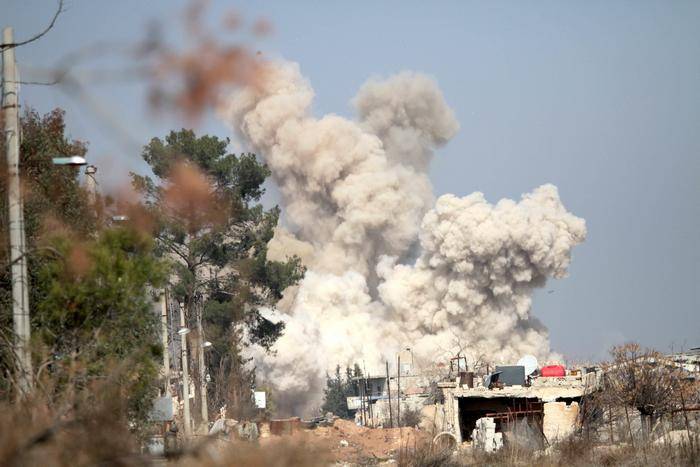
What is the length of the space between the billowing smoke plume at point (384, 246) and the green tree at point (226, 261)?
1688 centimetres

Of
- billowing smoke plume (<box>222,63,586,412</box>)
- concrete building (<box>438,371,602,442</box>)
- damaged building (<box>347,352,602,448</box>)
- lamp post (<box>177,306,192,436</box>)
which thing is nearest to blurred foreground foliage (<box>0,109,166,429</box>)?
lamp post (<box>177,306,192,436</box>)

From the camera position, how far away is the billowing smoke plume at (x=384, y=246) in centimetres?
6209

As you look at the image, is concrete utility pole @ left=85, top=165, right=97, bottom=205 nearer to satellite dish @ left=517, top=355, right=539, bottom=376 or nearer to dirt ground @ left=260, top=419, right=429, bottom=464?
dirt ground @ left=260, top=419, right=429, bottom=464

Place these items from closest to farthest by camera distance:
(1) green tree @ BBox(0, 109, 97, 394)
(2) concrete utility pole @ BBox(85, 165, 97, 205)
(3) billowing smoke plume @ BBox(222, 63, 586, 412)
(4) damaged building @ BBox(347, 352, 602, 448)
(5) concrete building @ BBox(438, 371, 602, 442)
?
(1) green tree @ BBox(0, 109, 97, 394) < (2) concrete utility pole @ BBox(85, 165, 97, 205) < (4) damaged building @ BBox(347, 352, 602, 448) < (5) concrete building @ BBox(438, 371, 602, 442) < (3) billowing smoke plume @ BBox(222, 63, 586, 412)

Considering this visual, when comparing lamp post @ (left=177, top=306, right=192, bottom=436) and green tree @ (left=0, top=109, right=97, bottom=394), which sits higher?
green tree @ (left=0, top=109, right=97, bottom=394)

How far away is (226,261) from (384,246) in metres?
27.0

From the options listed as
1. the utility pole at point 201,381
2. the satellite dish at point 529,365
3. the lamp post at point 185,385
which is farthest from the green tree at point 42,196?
the satellite dish at point 529,365

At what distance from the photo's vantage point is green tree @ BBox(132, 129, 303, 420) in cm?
4112

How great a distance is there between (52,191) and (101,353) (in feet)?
19.7

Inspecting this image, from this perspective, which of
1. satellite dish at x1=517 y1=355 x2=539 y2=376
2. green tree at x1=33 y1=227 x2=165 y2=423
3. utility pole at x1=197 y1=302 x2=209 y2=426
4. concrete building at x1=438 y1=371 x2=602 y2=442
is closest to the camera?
green tree at x1=33 y1=227 x2=165 y2=423

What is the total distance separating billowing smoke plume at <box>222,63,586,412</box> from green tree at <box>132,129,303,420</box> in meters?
16.9

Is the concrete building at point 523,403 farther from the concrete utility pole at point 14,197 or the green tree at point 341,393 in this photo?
the green tree at point 341,393

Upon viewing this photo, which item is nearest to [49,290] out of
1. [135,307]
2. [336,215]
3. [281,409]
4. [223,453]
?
[135,307]

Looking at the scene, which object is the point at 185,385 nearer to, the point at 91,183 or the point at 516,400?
the point at 516,400
